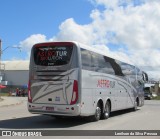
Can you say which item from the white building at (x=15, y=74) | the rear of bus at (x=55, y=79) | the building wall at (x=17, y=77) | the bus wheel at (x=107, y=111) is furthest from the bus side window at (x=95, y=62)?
the building wall at (x=17, y=77)

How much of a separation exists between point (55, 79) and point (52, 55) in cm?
104

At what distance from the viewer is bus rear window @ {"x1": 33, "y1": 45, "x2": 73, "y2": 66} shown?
1592cm

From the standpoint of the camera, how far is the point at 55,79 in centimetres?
1603

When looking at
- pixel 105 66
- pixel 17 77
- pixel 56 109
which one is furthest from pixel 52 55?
pixel 17 77

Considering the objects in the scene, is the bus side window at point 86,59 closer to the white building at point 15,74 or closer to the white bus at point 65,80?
the white bus at point 65,80

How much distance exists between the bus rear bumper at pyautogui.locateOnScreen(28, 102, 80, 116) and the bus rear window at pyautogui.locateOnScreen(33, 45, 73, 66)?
5.81 ft

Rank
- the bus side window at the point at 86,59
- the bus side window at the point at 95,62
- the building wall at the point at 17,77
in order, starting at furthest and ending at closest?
the building wall at the point at 17,77
the bus side window at the point at 95,62
the bus side window at the point at 86,59

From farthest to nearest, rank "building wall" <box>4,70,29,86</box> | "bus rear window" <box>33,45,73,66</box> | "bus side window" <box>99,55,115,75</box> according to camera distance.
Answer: "building wall" <box>4,70,29,86</box> → "bus side window" <box>99,55,115,75</box> → "bus rear window" <box>33,45,73,66</box>

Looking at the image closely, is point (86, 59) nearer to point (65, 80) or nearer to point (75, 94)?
point (65, 80)

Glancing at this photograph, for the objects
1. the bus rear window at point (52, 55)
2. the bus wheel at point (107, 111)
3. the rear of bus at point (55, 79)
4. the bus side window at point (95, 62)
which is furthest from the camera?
the bus wheel at point (107, 111)

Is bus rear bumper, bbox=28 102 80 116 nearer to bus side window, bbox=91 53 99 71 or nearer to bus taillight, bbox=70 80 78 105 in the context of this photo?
bus taillight, bbox=70 80 78 105

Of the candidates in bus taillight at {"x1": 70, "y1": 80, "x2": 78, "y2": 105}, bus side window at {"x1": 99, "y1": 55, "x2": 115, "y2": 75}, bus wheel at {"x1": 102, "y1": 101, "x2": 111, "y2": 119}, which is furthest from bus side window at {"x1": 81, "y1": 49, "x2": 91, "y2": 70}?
bus wheel at {"x1": 102, "y1": 101, "x2": 111, "y2": 119}

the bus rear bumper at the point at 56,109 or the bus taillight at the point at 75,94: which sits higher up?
the bus taillight at the point at 75,94

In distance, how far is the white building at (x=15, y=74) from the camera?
366 ft
